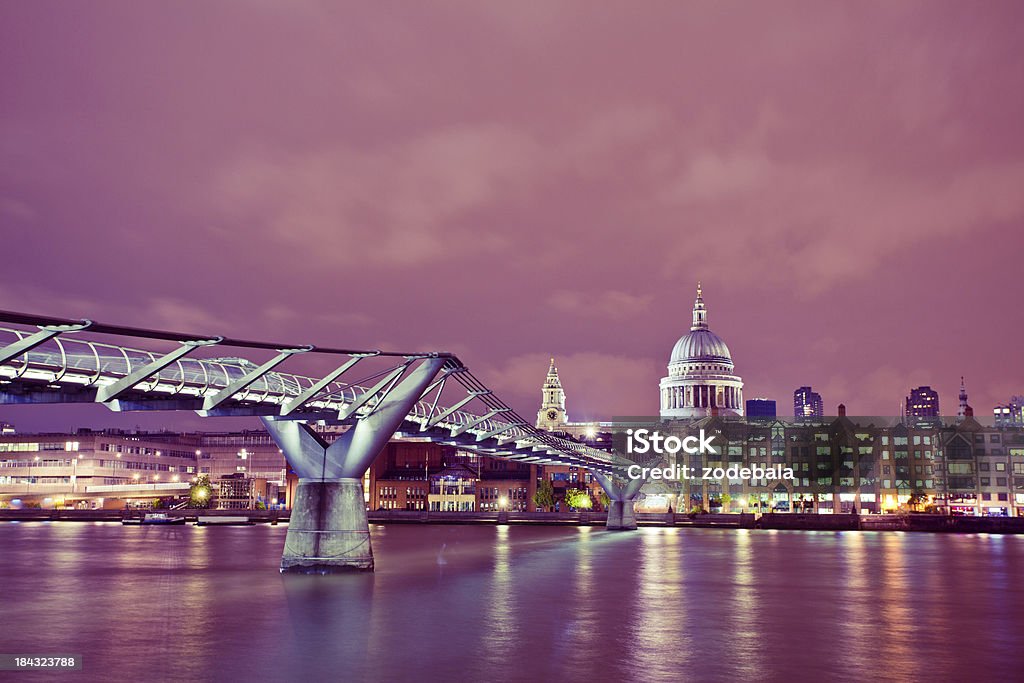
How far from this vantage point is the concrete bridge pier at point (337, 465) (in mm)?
49031

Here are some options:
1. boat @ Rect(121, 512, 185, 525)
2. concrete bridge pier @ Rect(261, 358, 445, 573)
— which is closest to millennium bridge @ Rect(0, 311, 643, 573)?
concrete bridge pier @ Rect(261, 358, 445, 573)

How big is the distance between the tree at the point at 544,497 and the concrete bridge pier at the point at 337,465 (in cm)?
13552

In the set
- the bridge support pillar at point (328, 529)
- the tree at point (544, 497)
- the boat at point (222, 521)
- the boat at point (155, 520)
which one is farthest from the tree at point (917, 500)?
the bridge support pillar at point (328, 529)

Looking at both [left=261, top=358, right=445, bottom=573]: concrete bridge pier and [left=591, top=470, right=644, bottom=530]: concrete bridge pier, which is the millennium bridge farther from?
[left=591, top=470, right=644, bottom=530]: concrete bridge pier

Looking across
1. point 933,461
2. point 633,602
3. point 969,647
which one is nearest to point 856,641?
point 969,647

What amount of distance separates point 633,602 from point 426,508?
147 meters

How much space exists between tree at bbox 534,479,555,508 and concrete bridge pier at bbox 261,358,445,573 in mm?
135520

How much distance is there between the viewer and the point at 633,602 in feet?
152

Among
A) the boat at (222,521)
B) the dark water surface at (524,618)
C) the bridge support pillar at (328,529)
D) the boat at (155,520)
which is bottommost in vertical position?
the boat at (222,521)

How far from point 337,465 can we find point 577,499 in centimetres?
13963

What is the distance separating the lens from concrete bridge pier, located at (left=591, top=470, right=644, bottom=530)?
13500 centimetres

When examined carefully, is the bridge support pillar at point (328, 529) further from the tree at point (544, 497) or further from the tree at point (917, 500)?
the tree at point (544, 497)

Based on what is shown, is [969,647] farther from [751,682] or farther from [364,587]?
[364,587]

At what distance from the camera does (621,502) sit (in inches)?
5384
